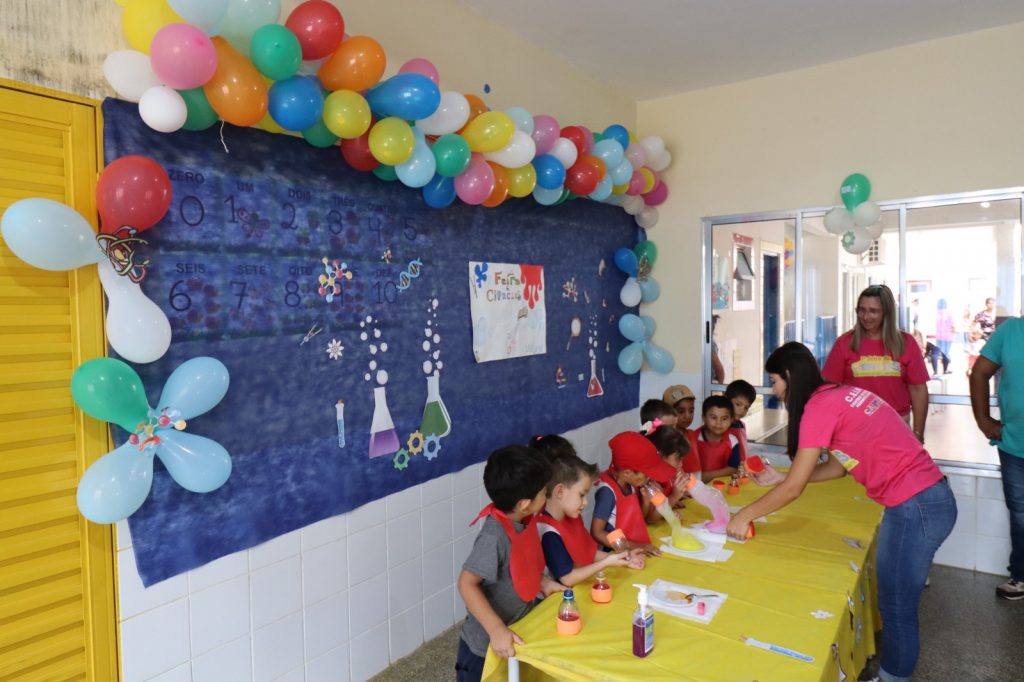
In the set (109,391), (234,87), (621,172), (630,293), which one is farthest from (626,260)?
(109,391)

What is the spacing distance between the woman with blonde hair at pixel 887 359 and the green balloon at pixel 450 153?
8.51 ft

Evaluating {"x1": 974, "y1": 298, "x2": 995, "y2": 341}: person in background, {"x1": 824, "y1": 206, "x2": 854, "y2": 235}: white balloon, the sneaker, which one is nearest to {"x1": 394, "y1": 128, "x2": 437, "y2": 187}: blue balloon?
{"x1": 824, "y1": 206, "x2": 854, "y2": 235}: white balloon

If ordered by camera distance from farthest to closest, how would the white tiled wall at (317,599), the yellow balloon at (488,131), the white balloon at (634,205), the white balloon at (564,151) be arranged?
the white balloon at (634,205) < the white balloon at (564,151) < the yellow balloon at (488,131) < the white tiled wall at (317,599)

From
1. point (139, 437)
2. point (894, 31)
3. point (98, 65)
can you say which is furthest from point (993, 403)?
point (98, 65)

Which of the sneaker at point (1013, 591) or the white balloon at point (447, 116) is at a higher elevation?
the white balloon at point (447, 116)

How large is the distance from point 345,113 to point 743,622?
6.78 feet

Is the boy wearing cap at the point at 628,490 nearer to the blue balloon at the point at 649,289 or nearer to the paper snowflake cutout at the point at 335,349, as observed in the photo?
the paper snowflake cutout at the point at 335,349

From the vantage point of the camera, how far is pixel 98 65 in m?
1.96

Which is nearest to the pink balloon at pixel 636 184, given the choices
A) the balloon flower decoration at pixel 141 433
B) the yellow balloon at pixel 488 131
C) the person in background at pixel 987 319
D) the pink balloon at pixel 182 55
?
the yellow balloon at pixel 488 131

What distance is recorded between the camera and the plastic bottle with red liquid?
178cm

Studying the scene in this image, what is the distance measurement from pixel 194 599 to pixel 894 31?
461 centimetres

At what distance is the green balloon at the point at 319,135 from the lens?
7.82 ft

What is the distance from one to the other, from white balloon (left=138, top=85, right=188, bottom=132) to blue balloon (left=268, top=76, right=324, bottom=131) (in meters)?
0.31

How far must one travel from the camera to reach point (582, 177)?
3.56 metres
